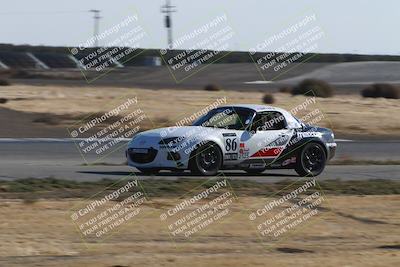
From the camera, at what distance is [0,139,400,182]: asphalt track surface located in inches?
660

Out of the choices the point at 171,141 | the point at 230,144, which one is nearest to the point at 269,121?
the point at 230,144

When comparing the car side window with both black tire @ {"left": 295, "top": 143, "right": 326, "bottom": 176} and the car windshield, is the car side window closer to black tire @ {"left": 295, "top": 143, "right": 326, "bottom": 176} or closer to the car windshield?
the car windshield

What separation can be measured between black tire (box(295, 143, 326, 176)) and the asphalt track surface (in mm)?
175

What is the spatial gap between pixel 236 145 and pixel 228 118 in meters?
0.65

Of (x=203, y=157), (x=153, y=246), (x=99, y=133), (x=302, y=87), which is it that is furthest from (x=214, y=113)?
(x=302, y=87)

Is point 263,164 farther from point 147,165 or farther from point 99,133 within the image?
point 99,133

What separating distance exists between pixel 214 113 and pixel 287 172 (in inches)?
98.8

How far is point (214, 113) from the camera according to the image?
17344mm

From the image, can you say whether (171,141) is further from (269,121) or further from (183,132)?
(269,121)

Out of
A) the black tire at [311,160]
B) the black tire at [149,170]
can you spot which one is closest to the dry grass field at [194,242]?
the black tire at [149,170]

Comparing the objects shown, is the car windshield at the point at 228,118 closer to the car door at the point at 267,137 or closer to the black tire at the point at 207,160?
the car door at the point at 267,137

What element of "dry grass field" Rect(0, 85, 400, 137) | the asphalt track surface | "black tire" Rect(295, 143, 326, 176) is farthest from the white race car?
"dry grass field" Rect(0, 85, 400, 137)

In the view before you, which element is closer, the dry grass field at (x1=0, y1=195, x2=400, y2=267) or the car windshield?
the dry grass field at (x1=0, y1=195, x2=400, y2=267)

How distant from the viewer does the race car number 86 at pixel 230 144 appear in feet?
54.6
